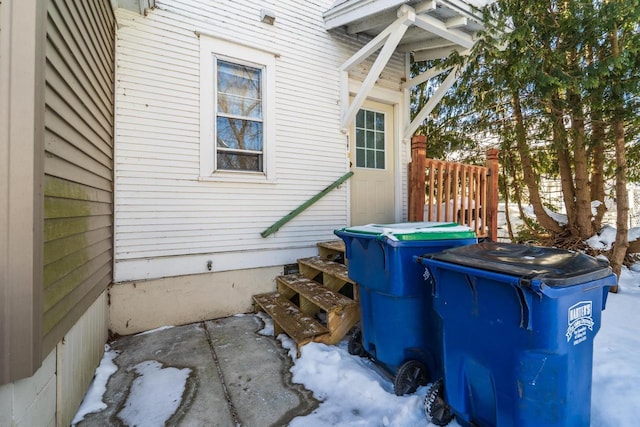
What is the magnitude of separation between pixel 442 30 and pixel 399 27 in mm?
660

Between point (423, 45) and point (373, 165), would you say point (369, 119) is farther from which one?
point (423, 45)

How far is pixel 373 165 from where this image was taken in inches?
A: 189

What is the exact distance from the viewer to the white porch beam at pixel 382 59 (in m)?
3.50

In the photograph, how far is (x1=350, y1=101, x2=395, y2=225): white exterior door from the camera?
4598mm

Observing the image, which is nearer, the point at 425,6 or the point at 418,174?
the point at 425,6

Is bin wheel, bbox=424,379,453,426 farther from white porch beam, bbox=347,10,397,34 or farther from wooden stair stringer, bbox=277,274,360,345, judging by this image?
white porch beam, bbox=347,10,397,34

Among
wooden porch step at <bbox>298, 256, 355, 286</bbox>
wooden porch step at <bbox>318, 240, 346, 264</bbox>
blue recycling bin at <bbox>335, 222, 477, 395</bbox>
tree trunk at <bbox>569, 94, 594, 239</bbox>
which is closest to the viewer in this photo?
blue recycling bin at <bbox>335, 222, 477, 395</bbox>

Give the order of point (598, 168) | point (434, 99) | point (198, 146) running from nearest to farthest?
point (198, 146), point (434, 99), point (598, 168)

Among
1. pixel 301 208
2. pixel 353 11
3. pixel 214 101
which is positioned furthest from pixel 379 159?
pixel 214 101

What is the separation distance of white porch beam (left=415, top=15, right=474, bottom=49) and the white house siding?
1.16 metres

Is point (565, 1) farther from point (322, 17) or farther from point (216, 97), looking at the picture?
point (216, 97)

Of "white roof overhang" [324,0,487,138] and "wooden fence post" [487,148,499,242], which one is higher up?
"white roof overhang" [324,0,487,138]

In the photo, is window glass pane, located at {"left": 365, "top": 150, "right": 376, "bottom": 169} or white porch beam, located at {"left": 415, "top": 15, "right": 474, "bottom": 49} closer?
white porch beam, located at {"left": 415, "top": 15, "right": 474, "bottom": 49}

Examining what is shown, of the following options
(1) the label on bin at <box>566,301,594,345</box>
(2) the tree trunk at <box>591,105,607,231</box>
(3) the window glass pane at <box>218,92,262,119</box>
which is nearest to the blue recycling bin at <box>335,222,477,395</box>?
(1) the label on bin at <box>566,301,594,345</box>
